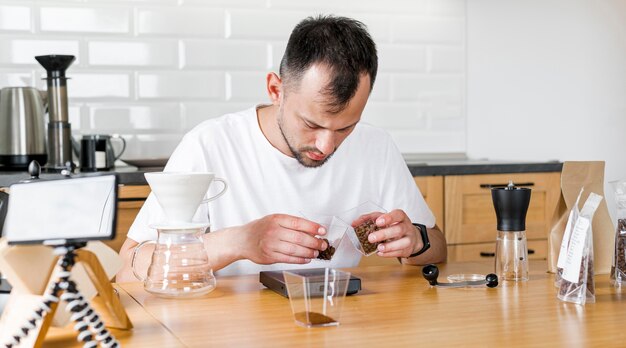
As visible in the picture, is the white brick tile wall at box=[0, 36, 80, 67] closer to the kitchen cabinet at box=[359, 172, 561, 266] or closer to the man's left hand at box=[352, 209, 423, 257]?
the kitchen cabinet at box=[359, 172, 561, 266]

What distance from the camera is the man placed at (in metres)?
1.98

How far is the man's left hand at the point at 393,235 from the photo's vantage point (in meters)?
1.98

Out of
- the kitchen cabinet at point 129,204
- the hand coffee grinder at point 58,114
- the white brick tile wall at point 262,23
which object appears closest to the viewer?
the kitchen cabinet at point 129,204

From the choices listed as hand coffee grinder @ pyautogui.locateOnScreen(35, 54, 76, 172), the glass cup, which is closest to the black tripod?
the glass cup

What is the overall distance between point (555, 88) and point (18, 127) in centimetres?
→ 257

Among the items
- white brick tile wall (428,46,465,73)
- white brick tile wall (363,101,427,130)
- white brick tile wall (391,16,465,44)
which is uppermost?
white brick tile wall (391,16,465,44)

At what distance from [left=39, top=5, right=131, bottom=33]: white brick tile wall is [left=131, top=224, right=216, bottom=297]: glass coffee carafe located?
2.18 meters

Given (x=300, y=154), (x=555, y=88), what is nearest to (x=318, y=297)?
(x=300, y=154)

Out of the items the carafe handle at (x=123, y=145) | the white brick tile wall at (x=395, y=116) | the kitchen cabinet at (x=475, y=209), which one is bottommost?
the kitchen cabinet at (x=475, y=209)

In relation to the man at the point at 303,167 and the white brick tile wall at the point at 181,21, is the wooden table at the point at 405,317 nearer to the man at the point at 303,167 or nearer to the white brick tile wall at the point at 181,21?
the man at the point at 303,167

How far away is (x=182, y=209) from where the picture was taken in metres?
1.64

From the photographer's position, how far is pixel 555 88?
434 centimetres

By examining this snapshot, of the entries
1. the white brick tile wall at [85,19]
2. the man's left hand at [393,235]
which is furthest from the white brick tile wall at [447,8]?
the man's left hand at [393,235]

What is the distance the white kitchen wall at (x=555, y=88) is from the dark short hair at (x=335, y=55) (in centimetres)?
225
